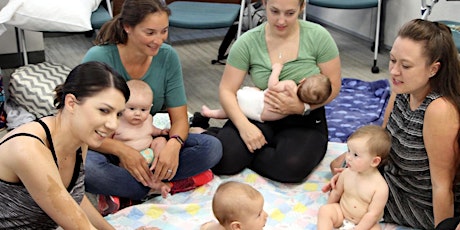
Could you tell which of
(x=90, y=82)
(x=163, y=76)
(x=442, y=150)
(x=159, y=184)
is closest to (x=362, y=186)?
(x=442, y=150)

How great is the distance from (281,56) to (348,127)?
77 cm

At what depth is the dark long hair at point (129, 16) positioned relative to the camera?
2.15 metres

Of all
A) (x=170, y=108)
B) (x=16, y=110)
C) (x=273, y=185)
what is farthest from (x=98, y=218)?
(x=16, y=110)

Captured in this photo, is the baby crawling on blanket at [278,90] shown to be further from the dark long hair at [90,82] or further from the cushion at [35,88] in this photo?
the cushion at [35,88]

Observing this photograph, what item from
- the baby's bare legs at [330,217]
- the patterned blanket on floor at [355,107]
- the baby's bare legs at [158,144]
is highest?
the baby's bare legs at [158,144]

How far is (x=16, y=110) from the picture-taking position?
10.3 feet

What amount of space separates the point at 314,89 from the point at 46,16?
178cm

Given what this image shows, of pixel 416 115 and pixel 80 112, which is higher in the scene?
pixel 80 112

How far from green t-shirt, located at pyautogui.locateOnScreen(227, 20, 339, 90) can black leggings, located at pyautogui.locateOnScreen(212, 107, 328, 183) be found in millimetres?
197

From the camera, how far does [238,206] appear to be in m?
1.70

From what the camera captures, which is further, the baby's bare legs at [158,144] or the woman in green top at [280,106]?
the woman in green top at [280,106]

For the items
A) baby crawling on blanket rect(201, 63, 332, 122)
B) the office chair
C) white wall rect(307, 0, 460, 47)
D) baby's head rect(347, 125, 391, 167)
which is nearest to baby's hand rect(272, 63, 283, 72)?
baby crawling on blanket rect(201, 63, 332, 122)

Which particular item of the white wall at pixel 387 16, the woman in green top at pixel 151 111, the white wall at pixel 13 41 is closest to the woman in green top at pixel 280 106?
the woman in green top at pixel 151 111

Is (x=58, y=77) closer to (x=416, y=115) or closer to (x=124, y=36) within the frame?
(x=124, y=36)
